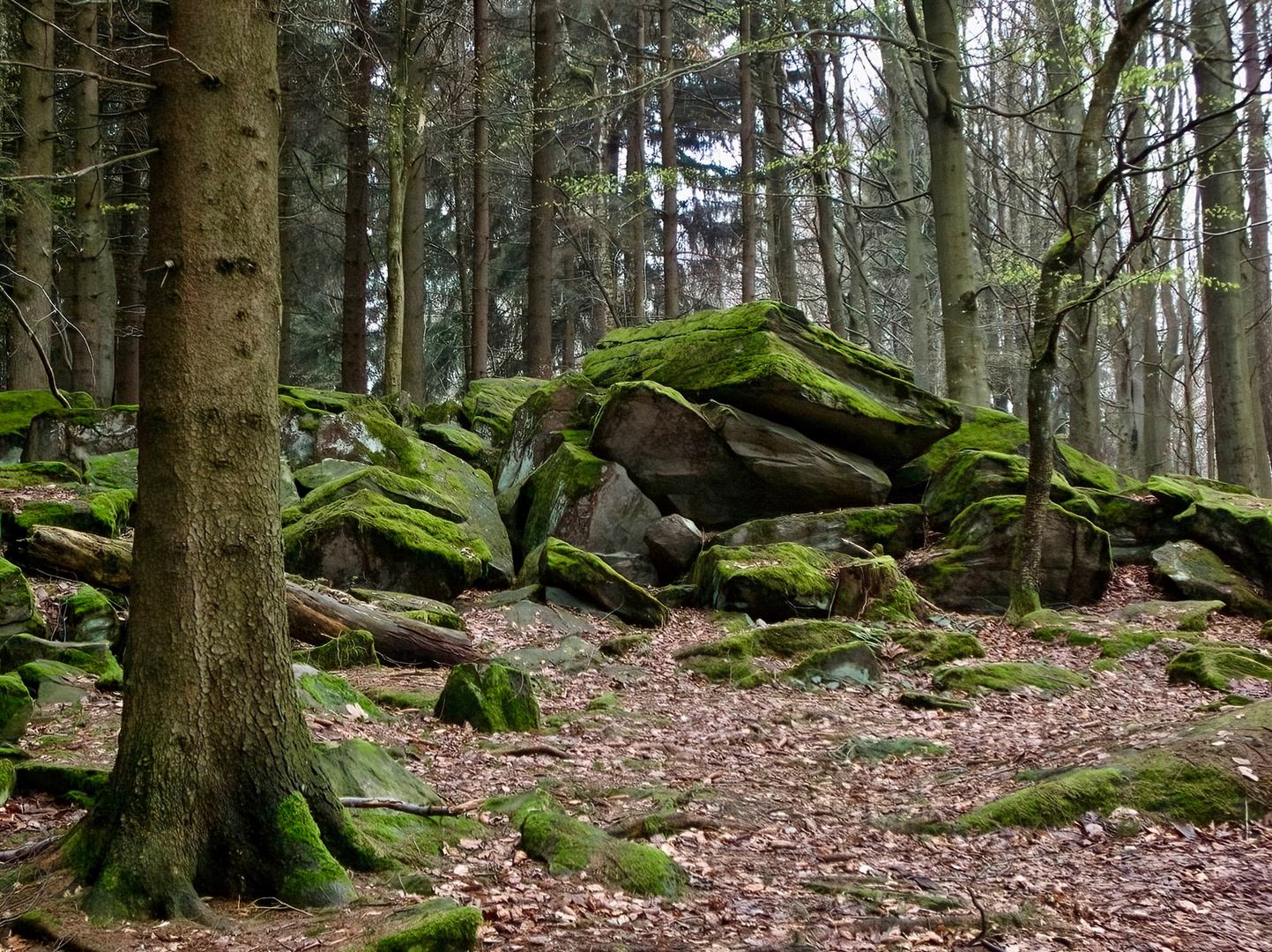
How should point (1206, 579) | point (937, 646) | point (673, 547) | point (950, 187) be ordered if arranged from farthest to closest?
point (950, 187), point (673, 547), point (1206, 579), point (937, 646)

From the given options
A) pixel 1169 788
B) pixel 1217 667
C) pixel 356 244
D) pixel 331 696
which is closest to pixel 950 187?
pixel 1217 667

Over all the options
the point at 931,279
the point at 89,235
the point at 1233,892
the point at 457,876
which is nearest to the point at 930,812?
the point at 1233,892

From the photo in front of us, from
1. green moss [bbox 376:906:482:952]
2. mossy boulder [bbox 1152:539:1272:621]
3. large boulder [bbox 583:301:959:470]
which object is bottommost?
green moss [bbox 376:906:482:952]

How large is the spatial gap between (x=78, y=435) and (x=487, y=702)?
8161 millimetres

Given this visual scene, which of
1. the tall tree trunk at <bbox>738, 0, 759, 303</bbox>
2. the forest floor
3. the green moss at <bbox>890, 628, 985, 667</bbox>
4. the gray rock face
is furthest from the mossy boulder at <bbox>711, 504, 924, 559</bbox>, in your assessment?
the tall tree trunk at <bbox>738, 0, 759, 303</bbox>

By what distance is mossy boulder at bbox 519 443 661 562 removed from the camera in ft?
40.7

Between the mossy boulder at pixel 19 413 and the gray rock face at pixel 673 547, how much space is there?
24.2ft

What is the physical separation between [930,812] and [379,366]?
83.3 ft

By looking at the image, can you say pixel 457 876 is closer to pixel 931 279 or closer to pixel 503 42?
pixel 503 42

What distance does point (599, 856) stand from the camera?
4.09 metres

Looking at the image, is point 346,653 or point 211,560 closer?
point 211,560

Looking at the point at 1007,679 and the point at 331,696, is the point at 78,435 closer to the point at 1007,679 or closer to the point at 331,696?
the point at 331,696

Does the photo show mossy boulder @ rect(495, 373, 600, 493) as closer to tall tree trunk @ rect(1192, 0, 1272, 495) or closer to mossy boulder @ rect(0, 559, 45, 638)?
mossy boulder @ rect(0, 559, 45, 638)

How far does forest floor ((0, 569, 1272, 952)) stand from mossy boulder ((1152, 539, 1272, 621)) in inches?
155
